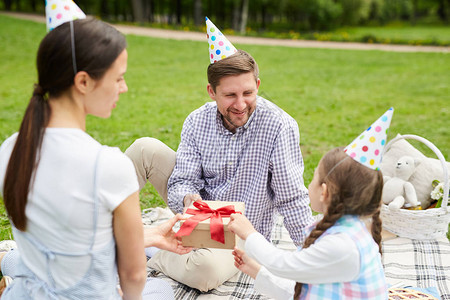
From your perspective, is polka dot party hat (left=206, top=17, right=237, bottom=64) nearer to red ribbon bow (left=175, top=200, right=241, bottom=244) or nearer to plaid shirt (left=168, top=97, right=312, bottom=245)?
plaid shirt (left=168, top=97, right=312, bottom=245)

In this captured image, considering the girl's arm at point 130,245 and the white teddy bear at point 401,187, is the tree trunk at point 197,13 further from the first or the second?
the girl's arm at point 130,245

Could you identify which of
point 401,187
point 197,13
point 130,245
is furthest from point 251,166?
point 197,13

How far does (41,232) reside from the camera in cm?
177

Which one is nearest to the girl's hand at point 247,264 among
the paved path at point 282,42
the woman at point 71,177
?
the woman at point 71,177

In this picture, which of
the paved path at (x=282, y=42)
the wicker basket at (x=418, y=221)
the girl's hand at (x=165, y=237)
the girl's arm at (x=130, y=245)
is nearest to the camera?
the girl's arm at (x=130, y=245)

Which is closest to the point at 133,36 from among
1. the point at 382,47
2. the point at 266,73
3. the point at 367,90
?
the point at 266,73

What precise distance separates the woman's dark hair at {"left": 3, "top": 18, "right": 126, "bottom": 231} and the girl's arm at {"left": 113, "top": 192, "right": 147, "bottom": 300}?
34cm

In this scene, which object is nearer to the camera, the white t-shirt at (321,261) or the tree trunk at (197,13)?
the white t-shirt at (321,261)

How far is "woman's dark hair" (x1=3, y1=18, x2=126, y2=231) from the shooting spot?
65.4 inches

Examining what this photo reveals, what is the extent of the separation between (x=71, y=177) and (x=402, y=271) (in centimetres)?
269

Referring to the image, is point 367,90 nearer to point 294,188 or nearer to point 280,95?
point 280,95

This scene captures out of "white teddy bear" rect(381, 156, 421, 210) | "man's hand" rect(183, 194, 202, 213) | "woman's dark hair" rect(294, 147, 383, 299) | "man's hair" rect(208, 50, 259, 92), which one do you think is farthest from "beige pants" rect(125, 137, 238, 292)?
"white teddy bear" rect(381, 156, 421, 210)

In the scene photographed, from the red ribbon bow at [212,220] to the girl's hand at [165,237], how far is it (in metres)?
0.06

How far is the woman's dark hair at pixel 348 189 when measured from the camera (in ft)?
6.75
